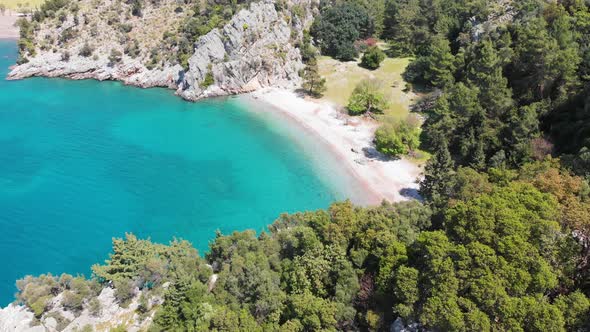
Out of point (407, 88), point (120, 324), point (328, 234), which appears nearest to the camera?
point (120, 324)

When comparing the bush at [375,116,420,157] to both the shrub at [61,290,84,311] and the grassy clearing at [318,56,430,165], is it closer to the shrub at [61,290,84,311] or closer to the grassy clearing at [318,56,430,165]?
the grassy clearing at [318,56,430,165]

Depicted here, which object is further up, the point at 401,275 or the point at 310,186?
the point at 401,275

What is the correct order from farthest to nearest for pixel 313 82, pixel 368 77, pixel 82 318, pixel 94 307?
pixel 368 77 → pixel 313 82 → pixel 94 307 → pixel 82 318

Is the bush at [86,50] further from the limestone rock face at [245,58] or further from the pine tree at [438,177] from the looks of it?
the pine tree at [438,177]

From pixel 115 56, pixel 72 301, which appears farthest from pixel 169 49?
pixel 72 301

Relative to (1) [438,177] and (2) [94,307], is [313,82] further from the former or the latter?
(2) [94,307]

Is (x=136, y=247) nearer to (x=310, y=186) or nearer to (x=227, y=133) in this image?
(x=310, y=186)

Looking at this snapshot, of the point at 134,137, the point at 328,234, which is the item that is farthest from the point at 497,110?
the point at 134,137
